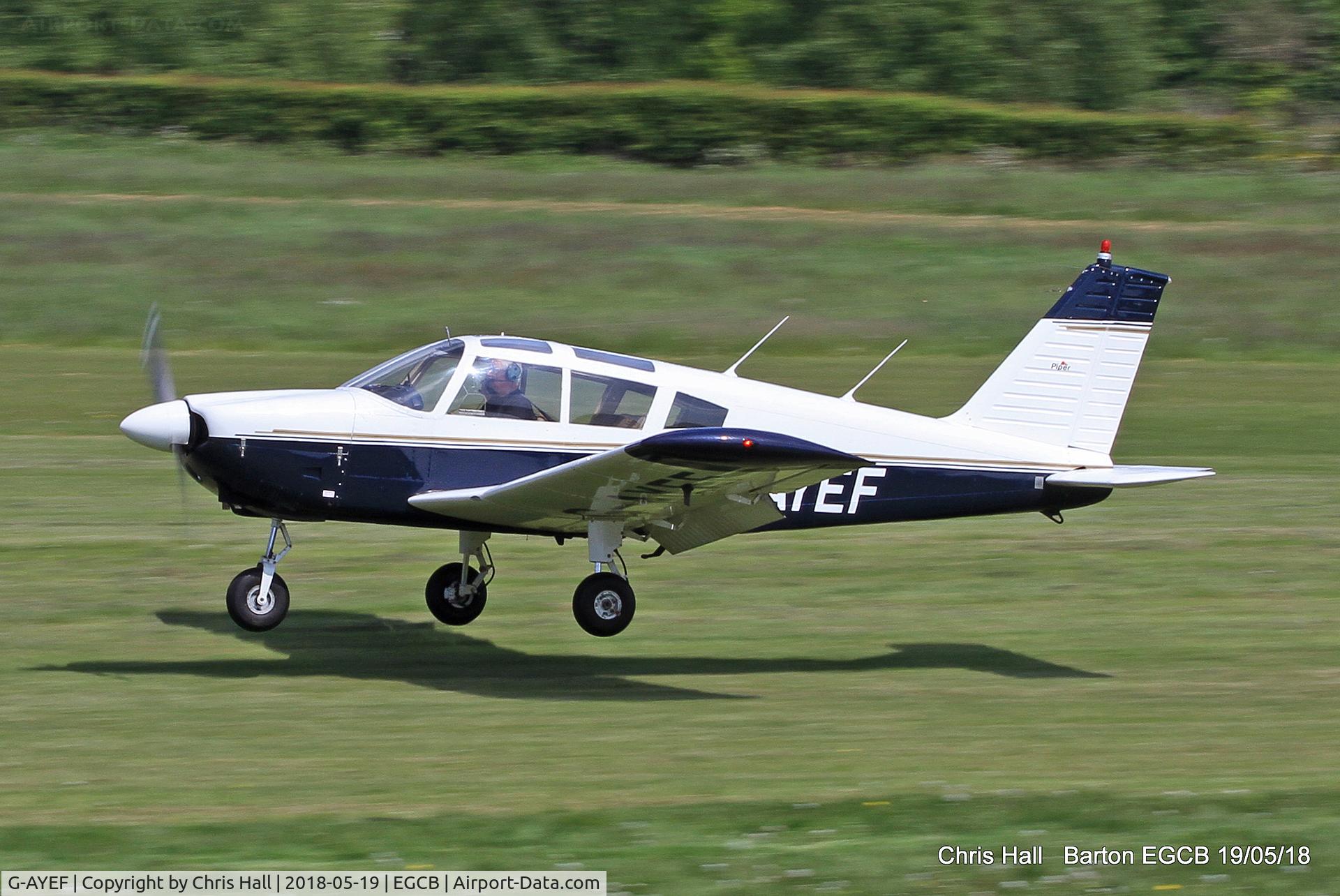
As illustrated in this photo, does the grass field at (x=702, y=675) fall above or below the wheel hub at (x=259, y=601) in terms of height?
below

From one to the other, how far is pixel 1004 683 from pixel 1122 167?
30.4m

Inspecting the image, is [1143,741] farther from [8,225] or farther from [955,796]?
[8,225]

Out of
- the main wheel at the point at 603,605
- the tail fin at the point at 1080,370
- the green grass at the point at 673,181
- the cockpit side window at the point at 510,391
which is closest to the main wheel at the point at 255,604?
the cockpit side window at the point at 510,391

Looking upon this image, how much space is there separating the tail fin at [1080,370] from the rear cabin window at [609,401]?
242cm

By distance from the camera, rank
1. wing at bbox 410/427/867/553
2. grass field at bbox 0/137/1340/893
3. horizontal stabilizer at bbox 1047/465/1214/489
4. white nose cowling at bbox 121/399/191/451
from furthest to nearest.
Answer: horizontal stabilizer at bbox 1047/465/1214/489 < white nose cowling at bbox 121/399/191/451 < wing at bbox 410/427/867/553 < grass field at bbox 0/137/1340/893

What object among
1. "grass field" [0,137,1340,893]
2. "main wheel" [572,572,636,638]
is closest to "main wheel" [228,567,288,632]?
"grass field" [0,137,1340,893]

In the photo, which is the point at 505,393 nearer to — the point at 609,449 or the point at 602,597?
the point at 609,449

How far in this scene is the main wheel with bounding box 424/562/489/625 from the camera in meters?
12.1

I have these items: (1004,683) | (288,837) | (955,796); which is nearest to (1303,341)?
(1004,683)

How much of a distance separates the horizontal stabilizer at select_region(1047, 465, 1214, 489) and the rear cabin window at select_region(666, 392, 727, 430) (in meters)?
2.44

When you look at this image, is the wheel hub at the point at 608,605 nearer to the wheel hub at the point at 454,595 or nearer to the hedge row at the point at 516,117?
the wheel hub at the point at 454,595

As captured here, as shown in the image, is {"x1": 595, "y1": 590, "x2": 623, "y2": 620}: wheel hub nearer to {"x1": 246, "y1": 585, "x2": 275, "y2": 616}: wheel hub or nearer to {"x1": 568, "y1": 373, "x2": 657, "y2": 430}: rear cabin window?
{"x1": 568, "y1": 373, "x2": 657, "y2": 430}: rear cabin window

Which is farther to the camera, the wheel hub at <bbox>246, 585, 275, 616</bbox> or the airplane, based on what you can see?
the wheel hub at <bbox>246, 585, 275, 616</bbox>

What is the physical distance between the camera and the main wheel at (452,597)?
39.7ft
